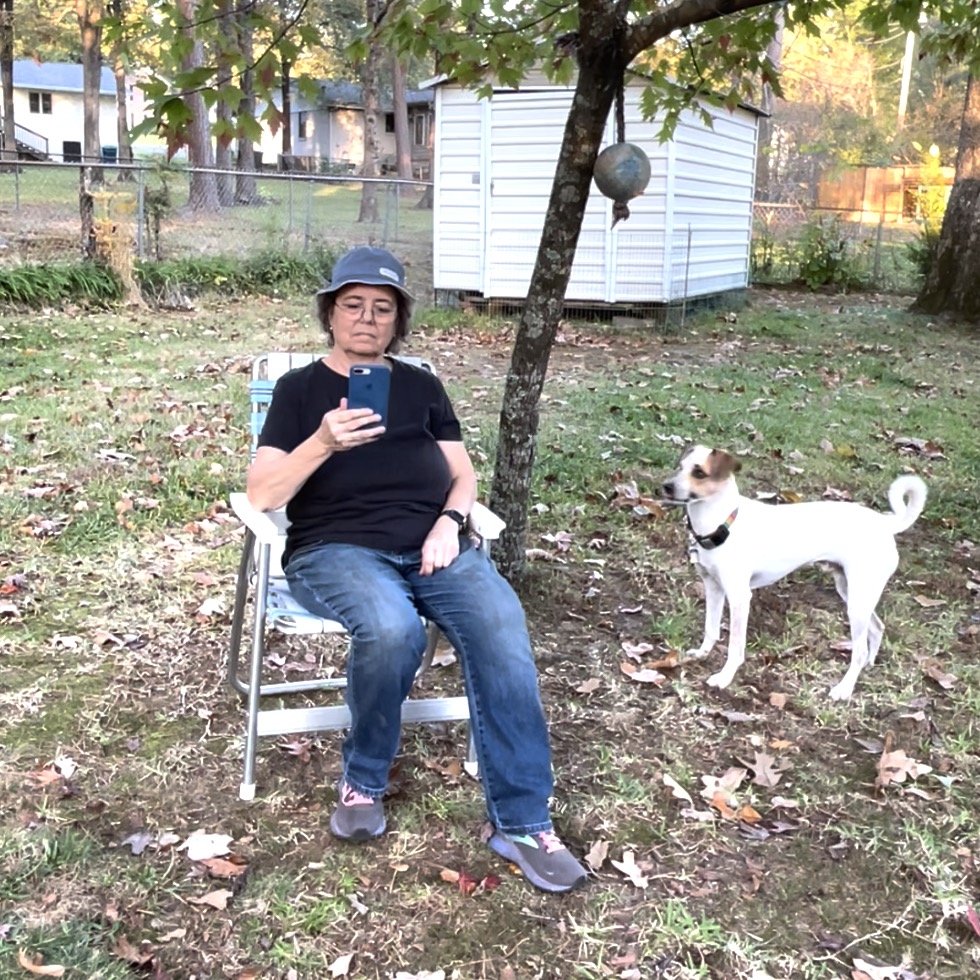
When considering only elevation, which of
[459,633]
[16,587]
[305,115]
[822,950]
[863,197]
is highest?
[305,115]

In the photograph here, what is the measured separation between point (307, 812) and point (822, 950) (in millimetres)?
1352

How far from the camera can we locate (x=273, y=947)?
226 cm

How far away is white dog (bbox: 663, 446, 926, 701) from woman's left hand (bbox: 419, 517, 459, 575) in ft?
3.01

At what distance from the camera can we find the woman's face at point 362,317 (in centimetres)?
281

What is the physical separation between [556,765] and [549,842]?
51 cm

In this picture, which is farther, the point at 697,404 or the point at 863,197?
the point at 863,197

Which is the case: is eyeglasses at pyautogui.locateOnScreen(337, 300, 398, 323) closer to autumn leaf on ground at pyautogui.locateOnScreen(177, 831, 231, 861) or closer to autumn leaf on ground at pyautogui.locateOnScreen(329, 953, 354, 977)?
autumn leaf on ground at pyautogui.locateOnScreen(177, 831, 231, 861)

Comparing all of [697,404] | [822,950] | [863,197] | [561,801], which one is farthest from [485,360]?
[863,197]

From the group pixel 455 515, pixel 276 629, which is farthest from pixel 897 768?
pixel 276 629

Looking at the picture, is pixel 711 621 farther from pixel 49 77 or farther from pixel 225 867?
pixel 49 77

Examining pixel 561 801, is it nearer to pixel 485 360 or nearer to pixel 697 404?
pixel 697 404

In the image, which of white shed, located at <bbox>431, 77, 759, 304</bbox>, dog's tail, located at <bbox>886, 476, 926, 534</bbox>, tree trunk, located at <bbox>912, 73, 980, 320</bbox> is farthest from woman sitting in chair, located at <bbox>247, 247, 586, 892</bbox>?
tree trunk, located at <bbox>912, 73, 980, 320</bbox>

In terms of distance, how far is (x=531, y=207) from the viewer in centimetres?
1173

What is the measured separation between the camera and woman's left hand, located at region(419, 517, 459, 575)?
2.72m
